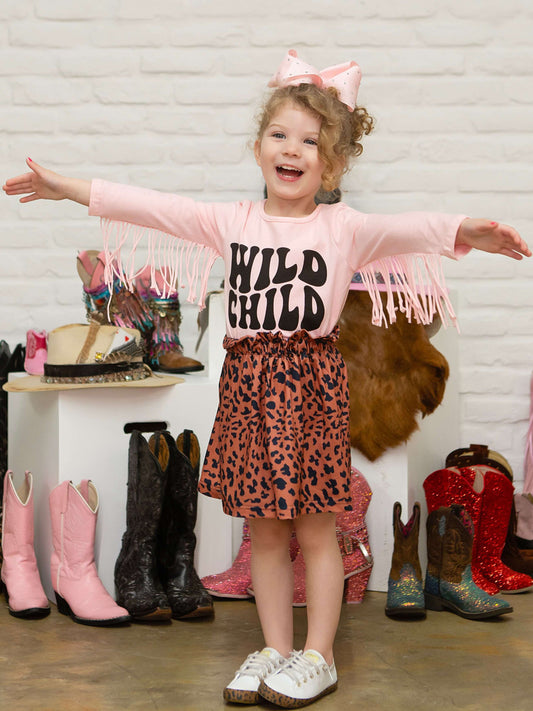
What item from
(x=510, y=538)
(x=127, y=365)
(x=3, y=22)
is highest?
(x=3, y=22)

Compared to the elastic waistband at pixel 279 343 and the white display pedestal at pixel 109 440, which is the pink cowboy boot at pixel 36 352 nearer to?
the white display pedestal at pixel 109 440

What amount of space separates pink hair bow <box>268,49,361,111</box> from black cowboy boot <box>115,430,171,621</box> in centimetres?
83

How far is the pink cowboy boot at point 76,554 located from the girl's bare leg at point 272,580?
426mm

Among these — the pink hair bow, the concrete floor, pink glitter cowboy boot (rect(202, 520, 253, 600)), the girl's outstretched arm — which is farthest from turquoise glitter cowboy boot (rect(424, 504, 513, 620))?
the girl's outstretched arm

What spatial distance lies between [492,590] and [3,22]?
78.5 inches

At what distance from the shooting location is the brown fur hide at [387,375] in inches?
82.8

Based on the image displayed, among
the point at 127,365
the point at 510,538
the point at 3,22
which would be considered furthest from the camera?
the point at 3,22

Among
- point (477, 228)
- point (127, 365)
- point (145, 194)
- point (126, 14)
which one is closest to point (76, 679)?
point (127, 365)

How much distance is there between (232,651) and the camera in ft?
5.78

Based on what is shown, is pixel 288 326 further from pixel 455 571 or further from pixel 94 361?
pixel 455 571

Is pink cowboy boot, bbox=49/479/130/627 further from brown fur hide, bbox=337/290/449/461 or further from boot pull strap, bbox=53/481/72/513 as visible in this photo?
brown fur hide, bbox=337/290/449/461

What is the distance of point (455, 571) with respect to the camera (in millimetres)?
1980

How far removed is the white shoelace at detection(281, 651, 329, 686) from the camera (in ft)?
4.97

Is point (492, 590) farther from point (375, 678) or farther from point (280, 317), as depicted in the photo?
point (280, 317)
